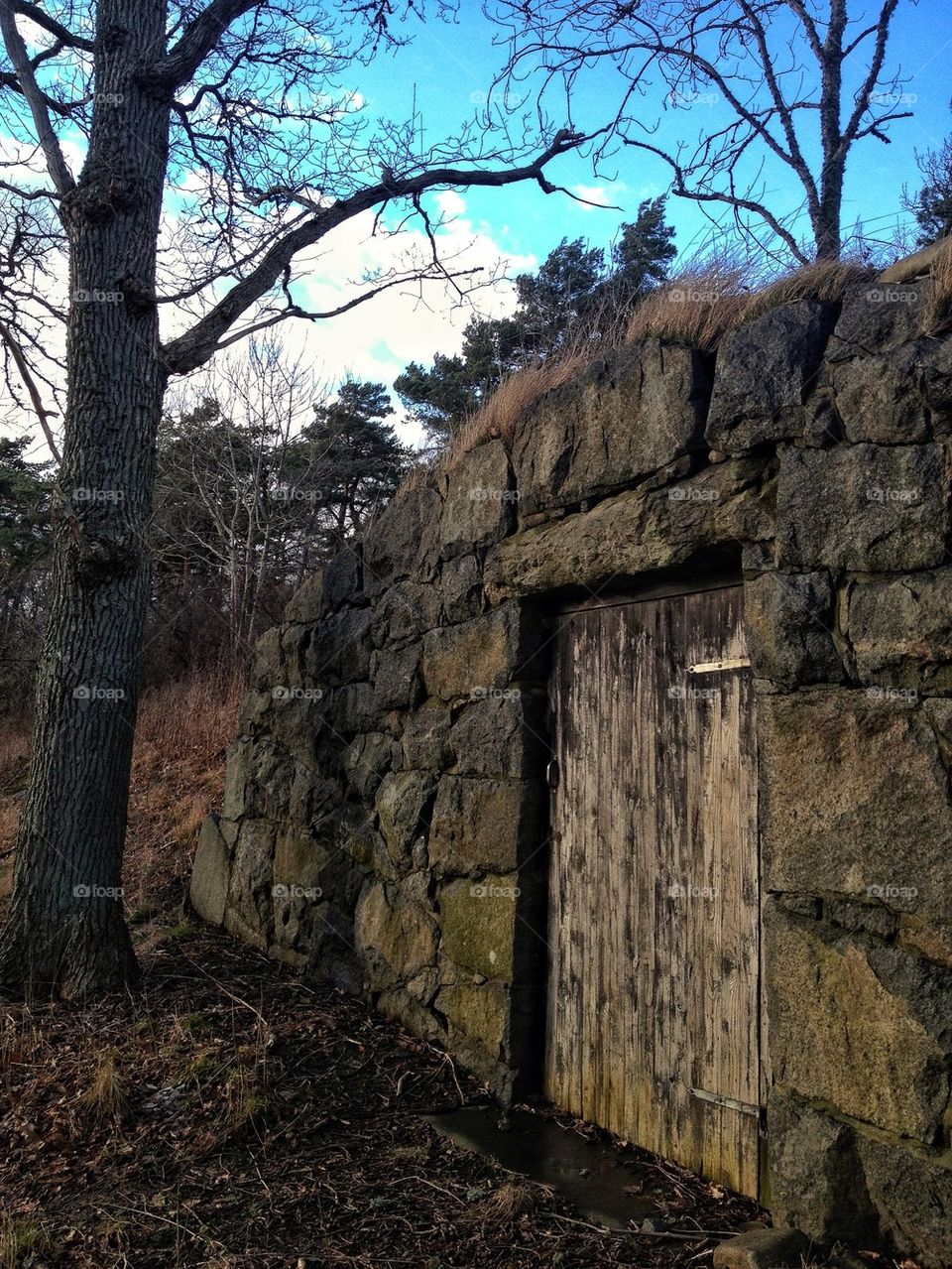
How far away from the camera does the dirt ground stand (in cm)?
284

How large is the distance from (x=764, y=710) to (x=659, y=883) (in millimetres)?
913

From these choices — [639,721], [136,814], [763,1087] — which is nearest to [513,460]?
[639,721]

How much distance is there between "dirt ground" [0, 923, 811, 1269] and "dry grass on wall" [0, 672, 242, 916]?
228cm

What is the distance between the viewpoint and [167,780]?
939cm

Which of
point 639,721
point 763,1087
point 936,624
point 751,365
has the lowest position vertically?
point 763,1087

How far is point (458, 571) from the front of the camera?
14.9ft

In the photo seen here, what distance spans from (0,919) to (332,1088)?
2.89 m

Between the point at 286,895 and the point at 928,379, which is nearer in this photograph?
the point at 928,379

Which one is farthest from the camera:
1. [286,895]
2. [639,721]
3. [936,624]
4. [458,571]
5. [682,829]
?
[286,895]

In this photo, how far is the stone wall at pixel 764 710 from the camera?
2512mm

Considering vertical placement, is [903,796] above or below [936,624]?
below

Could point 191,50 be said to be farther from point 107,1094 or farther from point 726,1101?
point 726,1101

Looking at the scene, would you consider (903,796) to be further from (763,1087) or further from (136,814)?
(136,814)

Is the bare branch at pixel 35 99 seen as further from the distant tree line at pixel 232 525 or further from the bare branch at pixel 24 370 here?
the distant tree line at pixel 232 525
